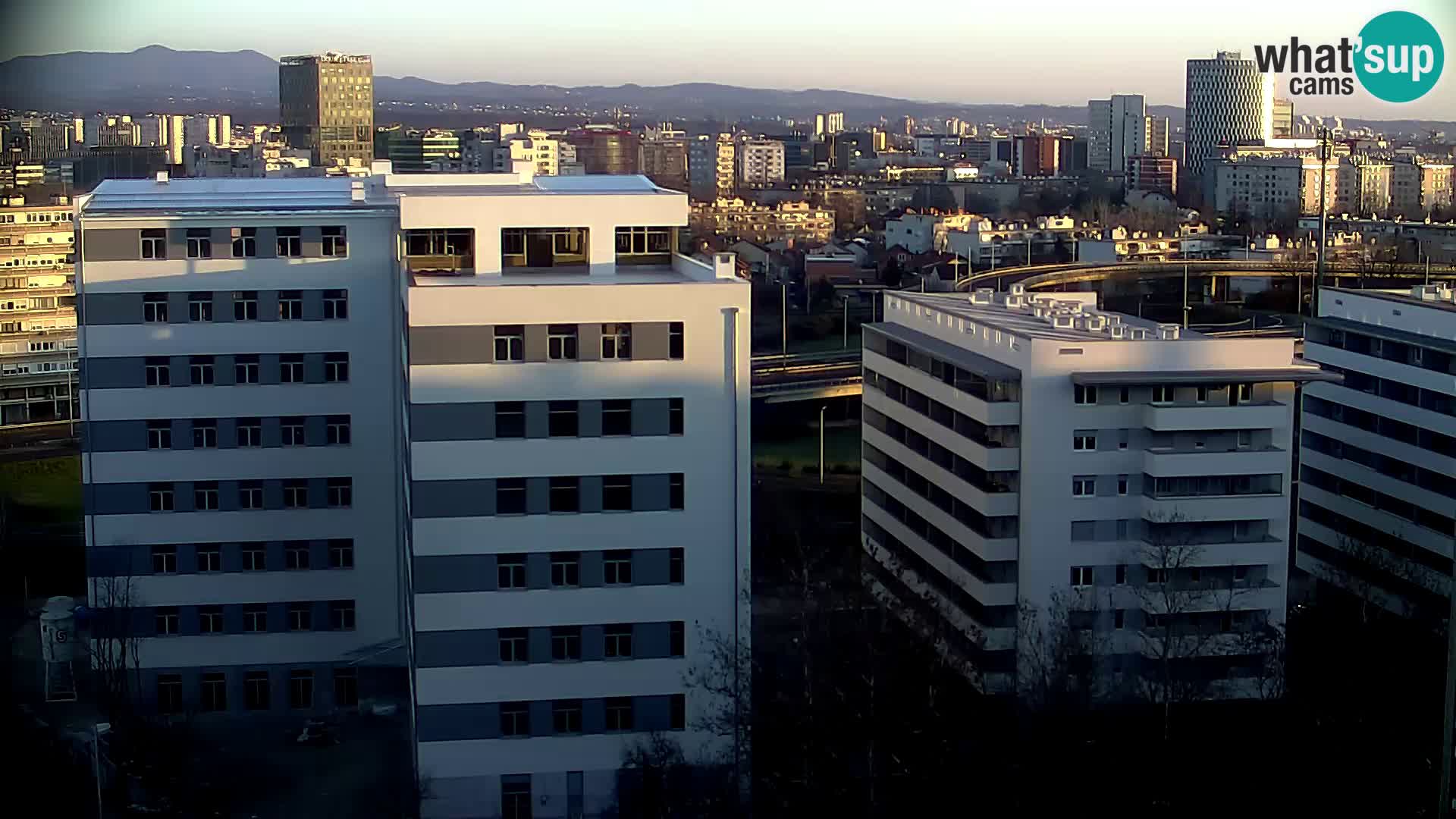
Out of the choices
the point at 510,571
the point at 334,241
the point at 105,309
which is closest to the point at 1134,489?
the point at 510,571

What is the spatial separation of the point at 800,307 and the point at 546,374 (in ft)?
47.0

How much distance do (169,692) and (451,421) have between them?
1804 mm

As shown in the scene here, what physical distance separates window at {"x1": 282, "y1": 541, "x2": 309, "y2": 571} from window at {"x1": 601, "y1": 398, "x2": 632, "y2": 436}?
62.4 inches

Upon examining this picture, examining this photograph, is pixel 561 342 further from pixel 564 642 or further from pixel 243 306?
pixel 243 306

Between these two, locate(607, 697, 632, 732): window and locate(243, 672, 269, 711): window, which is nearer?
locate(607, 697, 632, 732): window

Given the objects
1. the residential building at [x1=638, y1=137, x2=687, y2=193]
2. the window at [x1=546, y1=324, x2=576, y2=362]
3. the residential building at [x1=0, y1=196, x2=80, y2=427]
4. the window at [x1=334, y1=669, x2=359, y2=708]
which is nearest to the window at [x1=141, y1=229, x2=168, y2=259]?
the window at [x1=334, y1=669, x2=359, y2=708]

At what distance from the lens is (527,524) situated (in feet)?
15.5

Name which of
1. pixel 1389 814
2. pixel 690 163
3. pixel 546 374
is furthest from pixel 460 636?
pixel 690 163

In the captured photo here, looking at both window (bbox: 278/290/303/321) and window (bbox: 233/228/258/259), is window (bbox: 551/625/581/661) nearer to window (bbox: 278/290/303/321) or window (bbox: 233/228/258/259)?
window (bbox: 278/290/303/321)

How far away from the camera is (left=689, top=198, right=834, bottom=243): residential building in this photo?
25.5m

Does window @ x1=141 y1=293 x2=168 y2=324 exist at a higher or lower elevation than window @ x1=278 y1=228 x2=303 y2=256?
lower

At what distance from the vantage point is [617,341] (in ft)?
15.5

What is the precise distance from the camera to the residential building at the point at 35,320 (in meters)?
12.1

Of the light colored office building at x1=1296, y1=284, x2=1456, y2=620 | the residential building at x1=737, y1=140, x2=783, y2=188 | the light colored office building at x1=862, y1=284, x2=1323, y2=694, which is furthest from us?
the residential building at x1=737, y1=140, x2=783, y2=188
